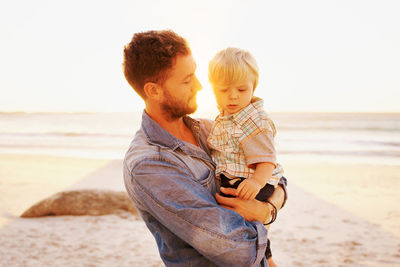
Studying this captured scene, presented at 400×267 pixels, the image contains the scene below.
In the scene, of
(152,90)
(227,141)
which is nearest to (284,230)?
(227,141)

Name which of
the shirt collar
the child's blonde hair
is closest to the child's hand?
the shirt collar

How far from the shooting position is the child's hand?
192cm

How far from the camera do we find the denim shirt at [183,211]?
1644 millimetres

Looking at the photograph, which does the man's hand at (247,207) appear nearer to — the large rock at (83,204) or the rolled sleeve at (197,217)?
the rolled sleeve at (197,217)

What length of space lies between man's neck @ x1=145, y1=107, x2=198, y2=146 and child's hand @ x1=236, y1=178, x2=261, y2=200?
0.48 m

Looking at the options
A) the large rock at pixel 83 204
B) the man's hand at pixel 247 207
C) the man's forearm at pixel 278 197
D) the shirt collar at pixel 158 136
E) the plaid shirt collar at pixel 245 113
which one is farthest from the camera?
the large rock at pixel 83 204

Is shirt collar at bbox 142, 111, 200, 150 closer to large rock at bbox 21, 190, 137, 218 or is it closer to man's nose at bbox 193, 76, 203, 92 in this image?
man's nose at bbox 193, 76, 203, 92

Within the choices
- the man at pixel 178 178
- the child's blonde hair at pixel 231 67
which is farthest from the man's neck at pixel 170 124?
the child's blonde hair at pixel 231 67

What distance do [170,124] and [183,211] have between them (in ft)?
2.43

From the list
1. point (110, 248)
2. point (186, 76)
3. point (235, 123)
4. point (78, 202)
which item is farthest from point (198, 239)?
point (78, 202)

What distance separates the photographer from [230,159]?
2.16m

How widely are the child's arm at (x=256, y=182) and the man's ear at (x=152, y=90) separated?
71 centimetres

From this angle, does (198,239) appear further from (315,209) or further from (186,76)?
(315,209)

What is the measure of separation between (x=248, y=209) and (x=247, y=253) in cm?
24
